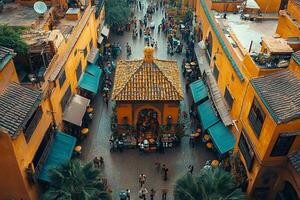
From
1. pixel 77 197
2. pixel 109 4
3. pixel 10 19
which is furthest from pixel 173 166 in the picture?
pixel 109 4

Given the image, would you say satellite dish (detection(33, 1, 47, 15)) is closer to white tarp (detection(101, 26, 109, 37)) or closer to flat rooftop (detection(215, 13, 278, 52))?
white tarp (detection(101, 26, 109, 37))

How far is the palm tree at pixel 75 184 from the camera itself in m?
19.3

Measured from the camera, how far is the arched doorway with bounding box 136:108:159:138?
30281 millimetres

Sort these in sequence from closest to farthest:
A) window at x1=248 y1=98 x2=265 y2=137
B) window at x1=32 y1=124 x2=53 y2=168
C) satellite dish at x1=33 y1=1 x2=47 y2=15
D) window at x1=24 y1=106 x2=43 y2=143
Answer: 1. window at x1=248 y1=98 x2=265 y2=137
2. window at x1=24 y1=106 x2=43 y2=143
3. window at x1=32 y1=124 x2=53 y2=168
4. satellite dish at x1=33 y1=1 x2=47 y2=15

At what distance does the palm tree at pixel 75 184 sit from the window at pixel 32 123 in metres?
2.95

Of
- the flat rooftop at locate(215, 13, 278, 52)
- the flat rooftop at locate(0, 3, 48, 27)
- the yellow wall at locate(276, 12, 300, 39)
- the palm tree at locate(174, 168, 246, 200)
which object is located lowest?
the palm tree at locate(174, 168, 246, 200)

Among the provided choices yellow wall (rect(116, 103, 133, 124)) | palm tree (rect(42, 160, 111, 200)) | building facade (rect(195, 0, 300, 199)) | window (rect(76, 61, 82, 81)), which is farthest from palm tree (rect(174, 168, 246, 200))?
window (rect(76, 61, 82, 81))

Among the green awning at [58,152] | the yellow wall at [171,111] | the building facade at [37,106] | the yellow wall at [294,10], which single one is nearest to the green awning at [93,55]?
the building facade at [37,106]

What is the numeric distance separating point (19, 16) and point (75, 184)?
62.6ft

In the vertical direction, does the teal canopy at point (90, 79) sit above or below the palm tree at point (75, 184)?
below

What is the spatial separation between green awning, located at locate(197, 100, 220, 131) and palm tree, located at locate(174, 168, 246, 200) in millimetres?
8945

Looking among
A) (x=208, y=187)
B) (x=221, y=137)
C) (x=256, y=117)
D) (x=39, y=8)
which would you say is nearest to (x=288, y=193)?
(x=256, y=117)

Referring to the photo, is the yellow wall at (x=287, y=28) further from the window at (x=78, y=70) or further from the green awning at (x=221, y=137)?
the window at (x=78, y=70)

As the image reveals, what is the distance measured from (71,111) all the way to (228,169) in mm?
14626
